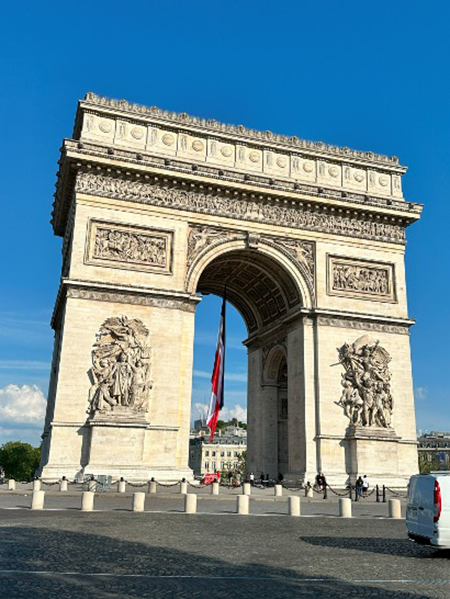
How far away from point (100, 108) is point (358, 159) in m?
14.0

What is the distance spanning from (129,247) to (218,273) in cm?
792

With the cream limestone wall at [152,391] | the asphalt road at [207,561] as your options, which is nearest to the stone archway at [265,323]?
the cream limestone wall at [152,391]

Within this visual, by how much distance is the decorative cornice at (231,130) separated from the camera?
94.7 ft

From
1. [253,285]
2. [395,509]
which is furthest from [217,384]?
[395,509]

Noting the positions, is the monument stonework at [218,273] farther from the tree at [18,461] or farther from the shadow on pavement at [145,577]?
the tree at [18,461]

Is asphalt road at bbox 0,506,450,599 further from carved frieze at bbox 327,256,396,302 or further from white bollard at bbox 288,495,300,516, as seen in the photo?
carved frieze at bbox 327,256,396,302

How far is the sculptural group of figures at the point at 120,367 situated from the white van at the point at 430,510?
52.9ft

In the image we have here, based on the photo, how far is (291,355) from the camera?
100 feet

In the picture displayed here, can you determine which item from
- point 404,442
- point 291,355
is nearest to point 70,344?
point 291,355

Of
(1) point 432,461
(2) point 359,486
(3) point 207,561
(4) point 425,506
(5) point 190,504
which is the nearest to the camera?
(3) point 207,561

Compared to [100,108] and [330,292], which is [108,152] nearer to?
[100,108]

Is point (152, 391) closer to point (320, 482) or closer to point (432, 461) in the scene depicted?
point (320, 482)

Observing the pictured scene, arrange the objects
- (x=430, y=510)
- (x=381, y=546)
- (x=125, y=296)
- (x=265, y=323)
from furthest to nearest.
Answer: (x=265, y=323), (x=125, y=296), (x=381, y=546), (x=430, y=510)

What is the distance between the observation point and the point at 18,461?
4200 inches
